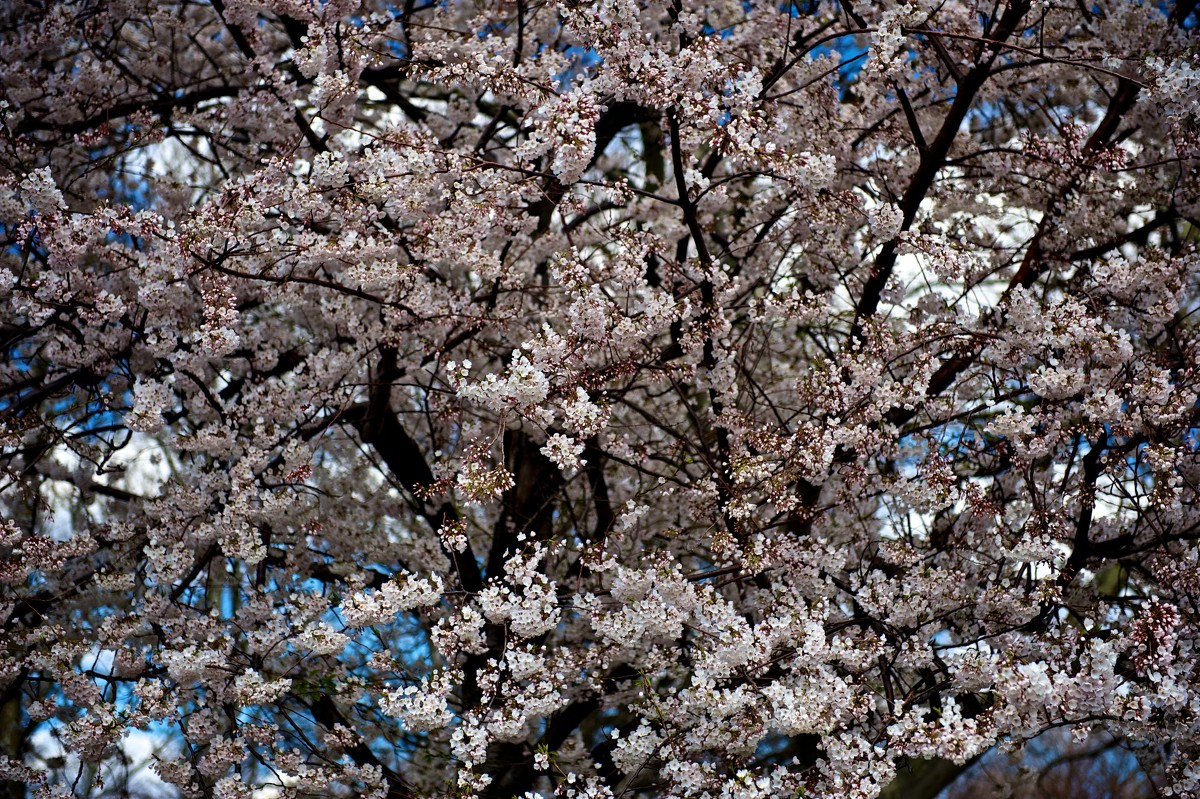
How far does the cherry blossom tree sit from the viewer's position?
438 centimetres

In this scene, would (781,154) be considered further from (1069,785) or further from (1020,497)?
(1069,785)

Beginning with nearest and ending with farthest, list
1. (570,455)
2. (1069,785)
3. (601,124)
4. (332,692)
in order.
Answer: (570,455) → (332,692) → (601,124) → (1069,785)

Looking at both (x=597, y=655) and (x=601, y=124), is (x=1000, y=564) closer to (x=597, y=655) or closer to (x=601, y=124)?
(x=597, y=655)

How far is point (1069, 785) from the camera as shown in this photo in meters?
17.2

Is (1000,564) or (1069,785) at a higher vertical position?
(1069,785)

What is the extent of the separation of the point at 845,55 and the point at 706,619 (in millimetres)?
4227

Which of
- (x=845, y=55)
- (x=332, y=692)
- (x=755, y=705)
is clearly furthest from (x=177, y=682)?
(x=845, y=55)

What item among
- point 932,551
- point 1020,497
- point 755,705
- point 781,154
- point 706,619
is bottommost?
point 755,705

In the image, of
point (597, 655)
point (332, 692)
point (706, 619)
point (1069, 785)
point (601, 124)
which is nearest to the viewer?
point (706, 619)

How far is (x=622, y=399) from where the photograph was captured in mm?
5180

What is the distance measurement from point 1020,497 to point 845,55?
3156mm

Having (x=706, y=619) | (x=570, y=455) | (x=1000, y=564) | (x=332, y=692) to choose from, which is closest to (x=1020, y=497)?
(x=1000, y=564)

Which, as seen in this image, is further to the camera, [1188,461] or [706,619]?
[1188,461]

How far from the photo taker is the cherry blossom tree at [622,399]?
4383 millimetres
